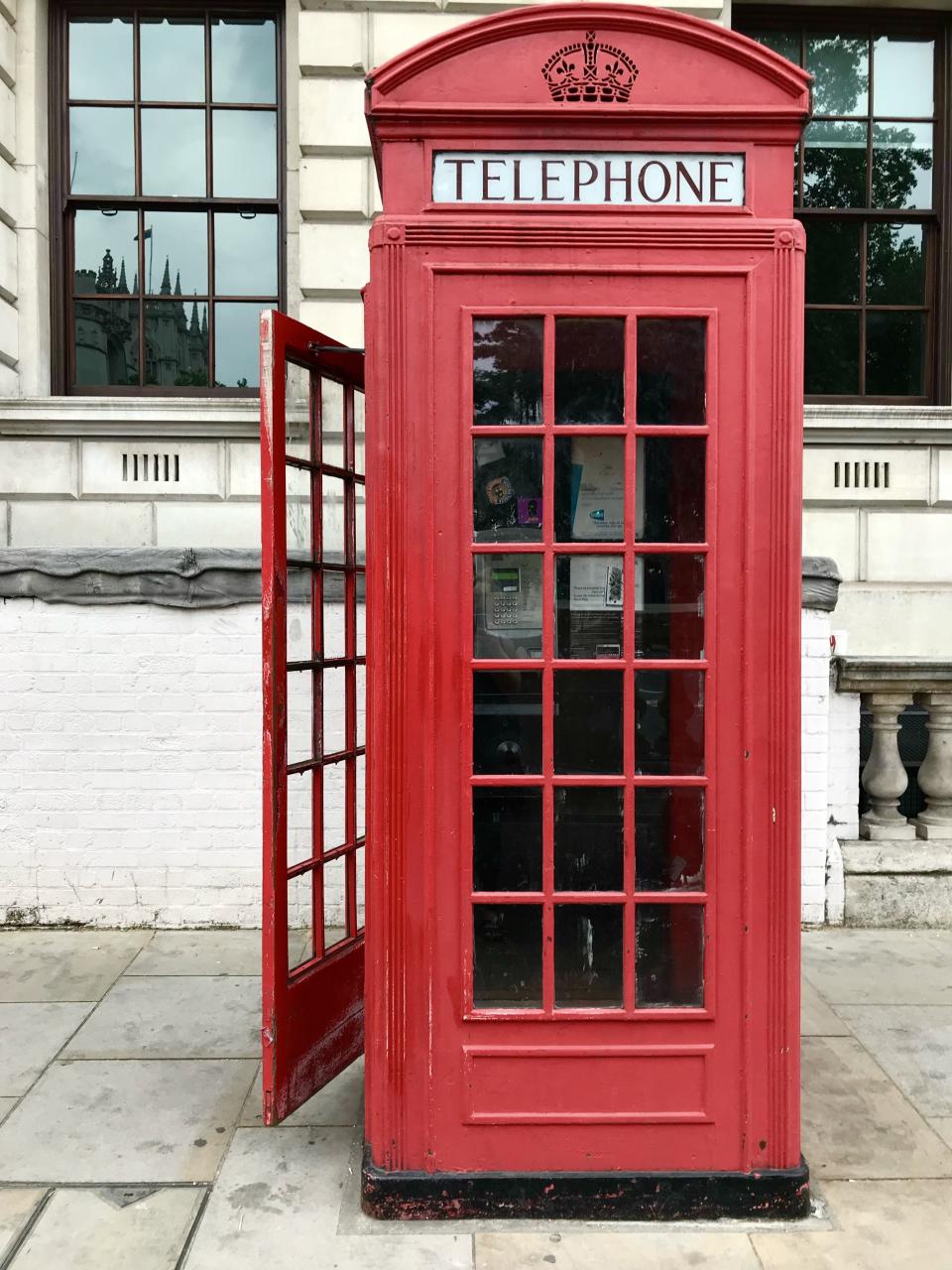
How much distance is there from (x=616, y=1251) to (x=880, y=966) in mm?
2490

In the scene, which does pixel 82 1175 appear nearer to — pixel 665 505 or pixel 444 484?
pixel 444 484

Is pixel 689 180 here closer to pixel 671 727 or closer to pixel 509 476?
pixel 509 476

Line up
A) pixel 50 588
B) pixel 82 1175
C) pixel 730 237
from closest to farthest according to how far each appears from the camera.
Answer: pixel 730 237 < pixel 82 1175 < pixel 50 588

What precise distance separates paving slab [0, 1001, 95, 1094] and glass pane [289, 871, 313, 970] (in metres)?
0.91

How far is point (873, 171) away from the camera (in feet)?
25.5

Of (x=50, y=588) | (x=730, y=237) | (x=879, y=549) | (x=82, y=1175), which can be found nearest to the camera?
(x=730, y=237)

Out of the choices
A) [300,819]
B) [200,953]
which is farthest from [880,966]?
[200,953]

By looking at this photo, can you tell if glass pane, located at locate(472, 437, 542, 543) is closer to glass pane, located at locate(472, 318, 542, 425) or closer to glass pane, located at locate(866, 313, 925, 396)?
glass pane, located at locate(472, 318, 542, 425)

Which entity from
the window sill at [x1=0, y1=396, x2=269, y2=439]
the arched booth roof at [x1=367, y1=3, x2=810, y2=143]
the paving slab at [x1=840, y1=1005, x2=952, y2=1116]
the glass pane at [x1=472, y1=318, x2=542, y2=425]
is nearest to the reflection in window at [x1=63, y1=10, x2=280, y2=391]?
A: the window sill at [x1=0, y1=396, x2=269, y2=439]

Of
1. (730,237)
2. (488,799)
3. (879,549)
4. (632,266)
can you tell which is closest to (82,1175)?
(488,799)

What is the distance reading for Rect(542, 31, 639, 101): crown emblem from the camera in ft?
8.39

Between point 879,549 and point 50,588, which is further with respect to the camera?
point 879,549

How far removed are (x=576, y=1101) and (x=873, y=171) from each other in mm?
7628

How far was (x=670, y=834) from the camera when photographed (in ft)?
8.80
